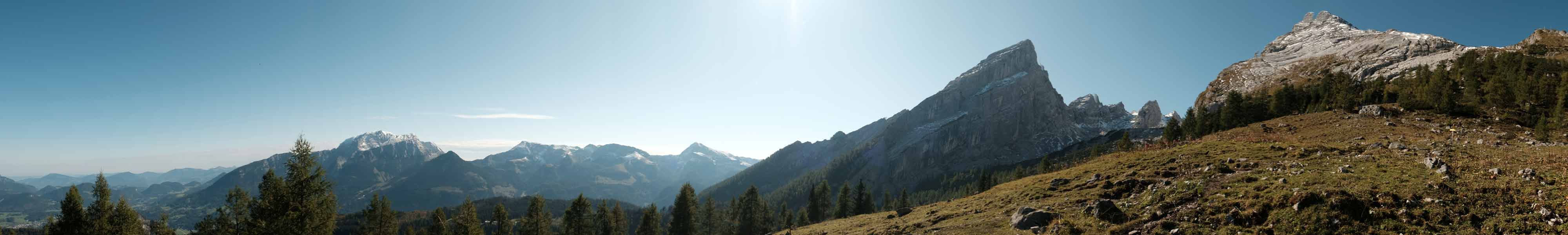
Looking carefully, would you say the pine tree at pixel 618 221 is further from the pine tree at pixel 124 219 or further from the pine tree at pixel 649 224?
the pine tree at pixel 124 219

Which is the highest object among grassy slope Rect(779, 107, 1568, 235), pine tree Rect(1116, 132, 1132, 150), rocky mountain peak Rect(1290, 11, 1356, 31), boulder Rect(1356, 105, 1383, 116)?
rocky mountain peak Rect(1290, 11, 1356, 31)

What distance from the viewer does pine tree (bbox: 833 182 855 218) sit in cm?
10225

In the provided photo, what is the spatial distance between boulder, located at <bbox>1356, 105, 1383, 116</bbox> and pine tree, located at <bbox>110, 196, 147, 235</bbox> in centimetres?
12042

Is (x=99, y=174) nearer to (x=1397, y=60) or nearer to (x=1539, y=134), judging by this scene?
(x=1539, y=134)

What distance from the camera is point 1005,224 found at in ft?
93.9

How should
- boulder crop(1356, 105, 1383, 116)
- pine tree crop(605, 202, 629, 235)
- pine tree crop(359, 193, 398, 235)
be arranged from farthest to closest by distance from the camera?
pine tree crop(605, 202, 629, 235)
pine tree crop(359, 193, 398, 235)
boulder crop(1356, 105, 1383, 116)

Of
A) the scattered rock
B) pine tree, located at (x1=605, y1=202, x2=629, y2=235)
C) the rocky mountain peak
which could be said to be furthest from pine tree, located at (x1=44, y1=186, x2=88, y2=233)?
the rocky mountain peak

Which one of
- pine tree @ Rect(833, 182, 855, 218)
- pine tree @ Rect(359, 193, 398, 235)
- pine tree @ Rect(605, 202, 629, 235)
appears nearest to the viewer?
pine tree @ Rect(359, 193, 398, 235)

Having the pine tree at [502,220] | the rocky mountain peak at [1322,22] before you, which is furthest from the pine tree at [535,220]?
the rocky mountain peak at [1322,22]

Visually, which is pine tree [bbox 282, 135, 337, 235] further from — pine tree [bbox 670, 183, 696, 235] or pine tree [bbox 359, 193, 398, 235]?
pine tree [bbox 670, 183, 696, 235]

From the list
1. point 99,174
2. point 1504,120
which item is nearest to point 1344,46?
point 1504,120

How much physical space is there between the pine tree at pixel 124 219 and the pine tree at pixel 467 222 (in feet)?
75.2

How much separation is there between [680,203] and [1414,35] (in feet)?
570

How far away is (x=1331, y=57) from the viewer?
123m
